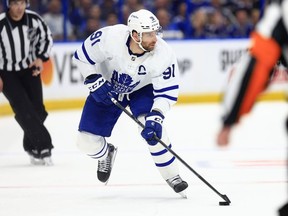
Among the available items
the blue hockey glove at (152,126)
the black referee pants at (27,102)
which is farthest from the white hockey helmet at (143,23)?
the black referee pants at (27,102)

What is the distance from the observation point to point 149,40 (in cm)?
534

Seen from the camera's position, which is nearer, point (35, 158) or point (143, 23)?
point (143, 23)

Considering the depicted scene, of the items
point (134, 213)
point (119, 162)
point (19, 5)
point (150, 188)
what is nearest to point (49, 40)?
point (19, 5)

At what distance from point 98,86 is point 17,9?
75.0 inches

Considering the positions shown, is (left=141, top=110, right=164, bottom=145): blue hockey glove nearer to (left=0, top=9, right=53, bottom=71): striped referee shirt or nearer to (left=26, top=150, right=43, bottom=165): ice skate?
(left=26, top=150, right=43, bottom=165): ice skate

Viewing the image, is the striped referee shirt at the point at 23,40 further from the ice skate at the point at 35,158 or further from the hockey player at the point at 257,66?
the hockey player at the point at 257,66

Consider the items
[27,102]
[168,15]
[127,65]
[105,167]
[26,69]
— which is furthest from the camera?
[168,15]

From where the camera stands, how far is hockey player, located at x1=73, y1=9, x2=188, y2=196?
538 cm

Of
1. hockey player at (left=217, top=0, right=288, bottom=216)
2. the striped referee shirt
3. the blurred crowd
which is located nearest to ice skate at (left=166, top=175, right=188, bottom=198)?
the striped referee shirt

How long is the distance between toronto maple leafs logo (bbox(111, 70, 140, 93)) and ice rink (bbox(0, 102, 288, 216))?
2.17ft

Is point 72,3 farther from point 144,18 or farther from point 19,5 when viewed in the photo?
point 144,18

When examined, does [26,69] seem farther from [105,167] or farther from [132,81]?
[132,81]

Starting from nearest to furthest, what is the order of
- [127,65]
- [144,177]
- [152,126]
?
[152,126]
[127,65]
[144,177]

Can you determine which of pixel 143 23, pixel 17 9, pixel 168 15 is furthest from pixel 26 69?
pixel 168 15
